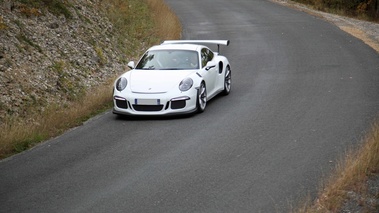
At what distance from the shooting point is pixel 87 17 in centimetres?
2373

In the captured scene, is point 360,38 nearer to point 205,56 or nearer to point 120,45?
point 120,45

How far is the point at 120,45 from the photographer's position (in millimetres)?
23734

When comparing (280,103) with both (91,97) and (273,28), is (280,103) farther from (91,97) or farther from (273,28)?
(273,28)

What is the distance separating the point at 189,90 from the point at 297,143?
3.30m

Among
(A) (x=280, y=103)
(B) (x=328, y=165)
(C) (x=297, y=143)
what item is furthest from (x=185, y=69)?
(B) (x=328, y=165)

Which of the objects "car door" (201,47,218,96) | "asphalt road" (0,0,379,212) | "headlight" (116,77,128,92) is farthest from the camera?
"car door" (201,47,218,96)

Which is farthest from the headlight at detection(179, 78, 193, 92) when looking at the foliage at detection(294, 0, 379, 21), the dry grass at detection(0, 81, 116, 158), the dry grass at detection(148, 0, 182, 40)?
the foliage at detection(294, 0, 379, 21)

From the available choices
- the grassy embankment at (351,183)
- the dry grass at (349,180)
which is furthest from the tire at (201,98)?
the dry grass at (349,180)

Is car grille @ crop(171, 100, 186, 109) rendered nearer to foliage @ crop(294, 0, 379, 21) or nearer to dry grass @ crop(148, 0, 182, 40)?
dry grass @ crop(148, 0, 182, 40)

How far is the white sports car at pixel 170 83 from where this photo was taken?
46.4 feet

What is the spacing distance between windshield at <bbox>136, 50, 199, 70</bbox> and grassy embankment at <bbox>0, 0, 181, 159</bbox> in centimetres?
143

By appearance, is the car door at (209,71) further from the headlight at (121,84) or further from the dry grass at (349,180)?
the dry grass at (349,180)

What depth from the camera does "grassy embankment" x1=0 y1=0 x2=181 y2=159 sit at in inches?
496

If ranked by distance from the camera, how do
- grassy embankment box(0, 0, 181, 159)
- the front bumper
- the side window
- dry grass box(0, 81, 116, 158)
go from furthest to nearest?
the side window → the front bumper → grassy embankment box(0, 0, 181, 159) → dry grass box(0, 81, 116, 158)
